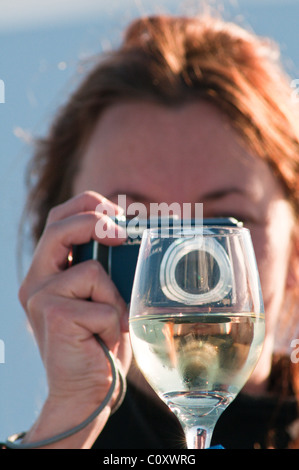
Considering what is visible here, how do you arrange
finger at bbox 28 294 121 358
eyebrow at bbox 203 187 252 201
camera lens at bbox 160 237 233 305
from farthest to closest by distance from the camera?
eyebrow at bbox 203 187 252 201 → finger at bbox 28 294 121 358 → camera lens at bbox 160 237 233 305

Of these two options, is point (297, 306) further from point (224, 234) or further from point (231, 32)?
point (224, 234)

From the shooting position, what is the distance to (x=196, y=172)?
153cm

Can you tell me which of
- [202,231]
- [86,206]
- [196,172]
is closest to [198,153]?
[196,172]

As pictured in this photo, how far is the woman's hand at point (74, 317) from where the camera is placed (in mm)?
1020

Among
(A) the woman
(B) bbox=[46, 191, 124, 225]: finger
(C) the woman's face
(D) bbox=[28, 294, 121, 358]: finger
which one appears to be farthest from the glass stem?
(C) the woman's face

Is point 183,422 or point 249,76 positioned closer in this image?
point 183,422

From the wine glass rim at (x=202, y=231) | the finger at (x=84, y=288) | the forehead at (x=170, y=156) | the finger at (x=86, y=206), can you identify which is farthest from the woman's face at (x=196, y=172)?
the wine glass rim at (x=202, y=231)

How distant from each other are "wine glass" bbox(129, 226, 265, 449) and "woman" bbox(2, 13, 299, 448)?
Answer: 2.26 ft

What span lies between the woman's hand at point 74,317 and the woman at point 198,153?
0.86 feet

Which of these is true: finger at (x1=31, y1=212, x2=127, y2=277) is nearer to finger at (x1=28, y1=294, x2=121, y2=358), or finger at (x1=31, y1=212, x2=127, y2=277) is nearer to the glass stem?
finger at (x1=28, y1=294, x2=121, y2=358)

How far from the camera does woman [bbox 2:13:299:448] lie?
155 centimetres
